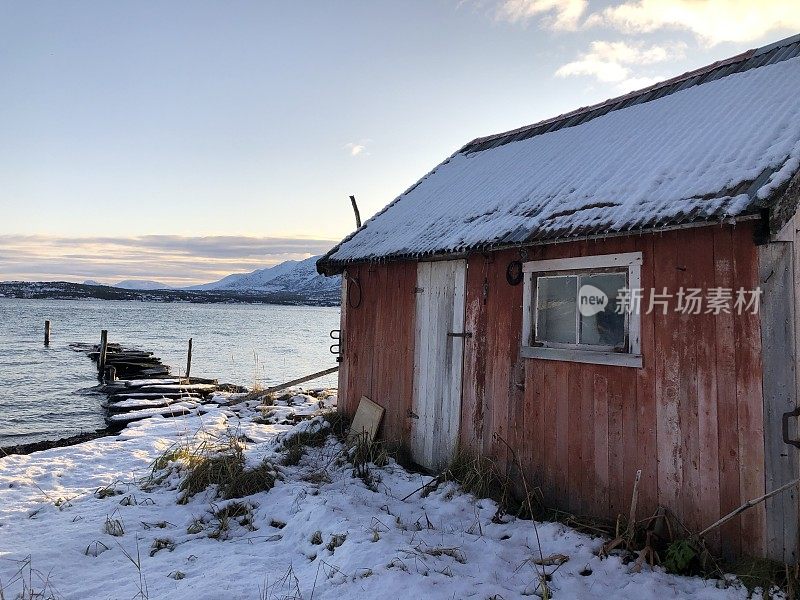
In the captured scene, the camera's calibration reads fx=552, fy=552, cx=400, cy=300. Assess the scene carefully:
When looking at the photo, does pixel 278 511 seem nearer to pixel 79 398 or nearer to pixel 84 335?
pixel 79 398

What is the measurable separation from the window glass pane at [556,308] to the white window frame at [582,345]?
8 cm

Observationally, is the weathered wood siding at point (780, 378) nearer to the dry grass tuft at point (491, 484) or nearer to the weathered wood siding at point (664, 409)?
the weathered wood siding at point (664, 409)

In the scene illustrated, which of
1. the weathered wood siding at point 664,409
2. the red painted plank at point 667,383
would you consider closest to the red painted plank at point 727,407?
the weathered wood siding at point 664,409

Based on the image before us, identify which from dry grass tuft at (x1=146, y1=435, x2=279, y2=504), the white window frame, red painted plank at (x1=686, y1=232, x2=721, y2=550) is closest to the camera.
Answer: red painted plank at (x1=686, y1=232, x2=721, y2=550)

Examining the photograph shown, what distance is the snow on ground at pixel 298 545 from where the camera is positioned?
439 centimetres

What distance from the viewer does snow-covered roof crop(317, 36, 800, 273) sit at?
4750 millimetres

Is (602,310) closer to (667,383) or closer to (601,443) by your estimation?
(667,383)

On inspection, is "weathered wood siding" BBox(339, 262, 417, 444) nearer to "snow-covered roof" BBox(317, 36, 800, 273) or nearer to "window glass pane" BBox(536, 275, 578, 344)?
"snow-covered roof" BBox(317, 36, 800, 273)

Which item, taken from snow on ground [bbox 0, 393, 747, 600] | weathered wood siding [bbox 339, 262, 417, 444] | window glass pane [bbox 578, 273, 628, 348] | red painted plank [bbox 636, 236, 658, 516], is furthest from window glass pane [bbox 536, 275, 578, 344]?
weathered wood siding [bbox 339, 262, 417, 444]

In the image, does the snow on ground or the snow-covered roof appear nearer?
the snow on ground

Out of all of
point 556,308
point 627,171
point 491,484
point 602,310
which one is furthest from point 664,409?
point 627,171

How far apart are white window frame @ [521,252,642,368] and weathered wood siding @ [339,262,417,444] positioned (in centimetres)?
233

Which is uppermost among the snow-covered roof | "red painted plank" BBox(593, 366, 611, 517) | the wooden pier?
the snow-covered roof

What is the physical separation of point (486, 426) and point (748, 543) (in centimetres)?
302
